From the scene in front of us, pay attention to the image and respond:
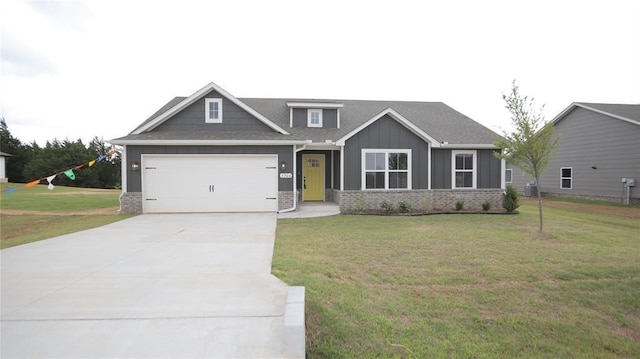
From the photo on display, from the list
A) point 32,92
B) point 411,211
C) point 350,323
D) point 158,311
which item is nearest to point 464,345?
point 350,323

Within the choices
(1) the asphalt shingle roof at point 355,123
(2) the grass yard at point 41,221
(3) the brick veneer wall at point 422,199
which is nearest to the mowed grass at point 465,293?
(3) the brick veneer wall at point 422,199

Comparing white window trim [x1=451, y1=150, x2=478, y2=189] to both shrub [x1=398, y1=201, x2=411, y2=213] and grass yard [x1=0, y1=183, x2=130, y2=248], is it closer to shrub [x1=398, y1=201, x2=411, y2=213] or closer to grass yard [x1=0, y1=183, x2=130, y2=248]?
shrub [x1=398, y1=201, x2=411, y2=213]

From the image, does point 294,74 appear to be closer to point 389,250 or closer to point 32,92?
point 32,92

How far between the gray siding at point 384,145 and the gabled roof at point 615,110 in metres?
9.07

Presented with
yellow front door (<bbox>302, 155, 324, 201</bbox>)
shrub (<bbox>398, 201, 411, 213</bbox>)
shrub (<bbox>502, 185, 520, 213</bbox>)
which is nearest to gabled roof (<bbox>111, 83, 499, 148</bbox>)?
yellow front door (<bbox>302, 155, 324, 201</bbox>)

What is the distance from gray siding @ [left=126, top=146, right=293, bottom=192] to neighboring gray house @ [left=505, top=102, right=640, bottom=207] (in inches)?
471

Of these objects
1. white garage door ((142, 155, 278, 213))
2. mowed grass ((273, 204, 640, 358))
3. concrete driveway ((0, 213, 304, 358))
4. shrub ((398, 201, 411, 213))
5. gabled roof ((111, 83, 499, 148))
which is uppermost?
gabled roof ((111, 83, 499, 148))

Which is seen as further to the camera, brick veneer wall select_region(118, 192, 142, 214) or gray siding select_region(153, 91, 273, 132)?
gray siding select_region(153, 91, 273, 132)

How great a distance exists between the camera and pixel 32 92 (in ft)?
49.4

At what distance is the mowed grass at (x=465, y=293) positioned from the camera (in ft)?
10.7

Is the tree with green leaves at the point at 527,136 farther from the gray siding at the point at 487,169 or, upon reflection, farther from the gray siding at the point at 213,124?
the gray siding at the point at 213,124

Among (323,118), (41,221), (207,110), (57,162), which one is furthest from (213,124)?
(57,162)

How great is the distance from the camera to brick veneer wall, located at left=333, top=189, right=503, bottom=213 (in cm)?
1298

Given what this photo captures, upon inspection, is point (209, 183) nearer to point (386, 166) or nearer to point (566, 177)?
point (386, 166)
